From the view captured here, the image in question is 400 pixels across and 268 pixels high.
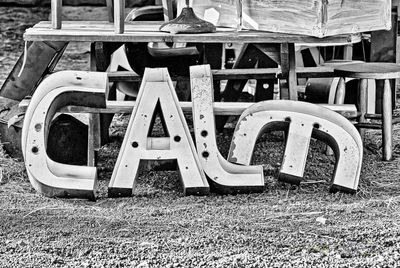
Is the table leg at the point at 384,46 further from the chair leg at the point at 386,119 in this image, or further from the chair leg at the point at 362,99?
the chair leg at the point at 386,119

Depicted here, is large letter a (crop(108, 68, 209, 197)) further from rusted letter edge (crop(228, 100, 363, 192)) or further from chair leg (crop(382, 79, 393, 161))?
chair leg (crop(382, 79, 393, 161))

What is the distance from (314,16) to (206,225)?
1.83 m

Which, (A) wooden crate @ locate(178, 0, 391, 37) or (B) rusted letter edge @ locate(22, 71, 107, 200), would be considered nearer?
(B) rusted letter edge @ locate(22, 71, 107, 200)

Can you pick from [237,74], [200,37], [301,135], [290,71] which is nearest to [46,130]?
[200,37]

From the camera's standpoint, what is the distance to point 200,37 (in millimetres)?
5141

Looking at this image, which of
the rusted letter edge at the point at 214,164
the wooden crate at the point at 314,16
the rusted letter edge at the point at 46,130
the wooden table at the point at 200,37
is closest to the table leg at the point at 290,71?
the wooden table at the point at 200,37

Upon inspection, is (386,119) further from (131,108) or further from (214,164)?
(131,108)

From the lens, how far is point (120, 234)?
3961 mm

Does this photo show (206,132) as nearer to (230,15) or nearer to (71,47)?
(230,15)

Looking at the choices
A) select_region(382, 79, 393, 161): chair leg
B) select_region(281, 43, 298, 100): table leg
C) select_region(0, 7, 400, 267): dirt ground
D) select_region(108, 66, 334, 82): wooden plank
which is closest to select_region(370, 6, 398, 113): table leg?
select_region(108, 66, 334, 82): wooden plank

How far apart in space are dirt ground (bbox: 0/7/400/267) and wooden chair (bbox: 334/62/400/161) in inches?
10.5

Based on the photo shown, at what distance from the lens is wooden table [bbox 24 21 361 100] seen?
511 centimetres

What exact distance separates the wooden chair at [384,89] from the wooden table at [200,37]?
0.73 feet

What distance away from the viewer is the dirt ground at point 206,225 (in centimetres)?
363
